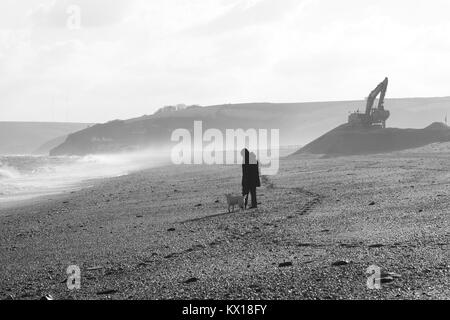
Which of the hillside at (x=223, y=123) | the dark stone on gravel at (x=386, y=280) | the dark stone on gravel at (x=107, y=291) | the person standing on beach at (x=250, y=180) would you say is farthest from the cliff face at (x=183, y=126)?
the dark stone on gravel at (x=386, y=280)

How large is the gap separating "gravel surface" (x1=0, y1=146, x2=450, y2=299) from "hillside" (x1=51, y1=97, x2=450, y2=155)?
447 ft

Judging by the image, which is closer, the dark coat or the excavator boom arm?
the dark coat

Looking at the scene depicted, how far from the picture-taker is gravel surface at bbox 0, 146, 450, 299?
8.64 meters

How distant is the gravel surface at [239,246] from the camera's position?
8.64 metres

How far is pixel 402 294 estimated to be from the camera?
780 cm

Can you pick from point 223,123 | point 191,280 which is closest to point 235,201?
point 191,280

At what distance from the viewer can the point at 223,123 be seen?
181000 millimetres

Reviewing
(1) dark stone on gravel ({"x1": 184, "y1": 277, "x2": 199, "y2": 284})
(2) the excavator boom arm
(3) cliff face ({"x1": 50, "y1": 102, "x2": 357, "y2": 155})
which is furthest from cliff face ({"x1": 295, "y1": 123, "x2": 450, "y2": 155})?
(3) cliff face ({"x1": 50, "y1": 102, "x2": 357, "y2": 155})

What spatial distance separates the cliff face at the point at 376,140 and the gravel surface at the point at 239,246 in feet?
112

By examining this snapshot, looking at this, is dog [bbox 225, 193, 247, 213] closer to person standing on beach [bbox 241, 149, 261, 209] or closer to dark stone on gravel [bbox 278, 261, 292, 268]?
person standing on beach [bbox 241, 149, 261, 209]

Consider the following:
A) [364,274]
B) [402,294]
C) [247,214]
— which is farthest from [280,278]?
[247,214]

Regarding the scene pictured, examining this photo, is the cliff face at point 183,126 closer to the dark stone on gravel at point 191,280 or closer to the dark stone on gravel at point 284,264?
the dark stone on gravel at point 284,264

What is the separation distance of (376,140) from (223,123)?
125m

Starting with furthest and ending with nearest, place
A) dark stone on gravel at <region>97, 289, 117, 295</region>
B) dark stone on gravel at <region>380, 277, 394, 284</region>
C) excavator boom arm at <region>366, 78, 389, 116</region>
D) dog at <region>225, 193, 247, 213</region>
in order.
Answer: excavator boom arm at <region>366, 78, 389, 116</region>, dog at <region>225, 193, 247, 213</region>, dark stone on gravel at <region>97, 289, 117, 295</region>, dark stone on gravel at <region>380, 277, 394, 284</region>
